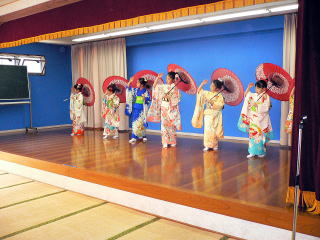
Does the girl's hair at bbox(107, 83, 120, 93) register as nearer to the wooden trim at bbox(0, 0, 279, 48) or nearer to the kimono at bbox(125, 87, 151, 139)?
the kimono at bbox(125, 87, 151, 139)

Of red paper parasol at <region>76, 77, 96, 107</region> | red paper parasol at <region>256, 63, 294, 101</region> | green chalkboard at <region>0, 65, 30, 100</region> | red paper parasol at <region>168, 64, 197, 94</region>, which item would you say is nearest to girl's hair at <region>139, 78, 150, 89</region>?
red paper parasol at <region>168, 64, 197, 94</region>

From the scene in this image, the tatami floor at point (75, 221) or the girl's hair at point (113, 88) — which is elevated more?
the girl's hair at point (113, 88)

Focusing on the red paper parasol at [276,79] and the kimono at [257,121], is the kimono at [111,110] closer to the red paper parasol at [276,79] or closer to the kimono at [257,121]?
the kimono at [257,121]

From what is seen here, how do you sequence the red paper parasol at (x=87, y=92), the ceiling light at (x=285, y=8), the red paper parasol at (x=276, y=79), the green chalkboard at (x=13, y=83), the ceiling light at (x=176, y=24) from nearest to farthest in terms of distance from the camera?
the red paper parasol at (x=276, y=79)
the ceiling light at (x=285, y=8)
the ceiling light at (x=176, y=24)
the red paper parasol at (x=87, y=92)
the green chalkboard at (x=13, y=83)

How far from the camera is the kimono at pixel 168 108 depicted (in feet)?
20.0

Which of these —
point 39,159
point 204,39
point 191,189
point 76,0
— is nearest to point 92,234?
point 191,189

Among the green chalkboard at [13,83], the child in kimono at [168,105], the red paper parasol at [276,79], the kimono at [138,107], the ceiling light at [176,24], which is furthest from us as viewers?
the green chalkboard at [13,83]

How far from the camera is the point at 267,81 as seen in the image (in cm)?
532

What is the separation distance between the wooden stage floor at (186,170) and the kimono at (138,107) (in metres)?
0.39

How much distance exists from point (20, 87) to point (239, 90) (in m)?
6.04

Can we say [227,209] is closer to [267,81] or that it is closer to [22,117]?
[267,81]

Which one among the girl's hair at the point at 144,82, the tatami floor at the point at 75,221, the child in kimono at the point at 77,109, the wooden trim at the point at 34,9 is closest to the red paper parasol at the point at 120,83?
the girl's hair at the point at 144,82

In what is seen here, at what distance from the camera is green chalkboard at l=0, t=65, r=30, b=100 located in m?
8.59

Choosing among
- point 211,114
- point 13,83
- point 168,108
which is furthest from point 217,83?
point 13,83
